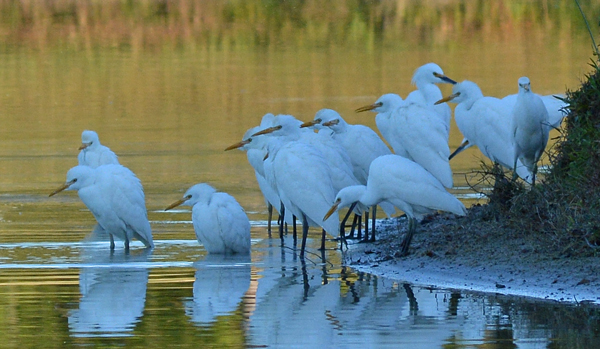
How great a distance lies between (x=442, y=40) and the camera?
112 feet

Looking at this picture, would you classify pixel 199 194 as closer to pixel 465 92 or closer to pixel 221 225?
pixel 221 225

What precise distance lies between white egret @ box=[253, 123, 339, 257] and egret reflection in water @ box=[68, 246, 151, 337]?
132cm

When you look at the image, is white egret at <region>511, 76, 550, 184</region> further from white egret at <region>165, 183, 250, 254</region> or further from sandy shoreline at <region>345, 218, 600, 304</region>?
white egret at <region>165, 183, 250, 254</region>

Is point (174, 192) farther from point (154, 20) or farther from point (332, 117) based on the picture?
point (154, 20)

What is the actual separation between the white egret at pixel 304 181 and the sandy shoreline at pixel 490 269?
47 cm

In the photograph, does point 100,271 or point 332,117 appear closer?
point 100,271

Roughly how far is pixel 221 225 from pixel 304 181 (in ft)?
2.64

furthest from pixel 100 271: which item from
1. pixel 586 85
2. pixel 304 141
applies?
pixel 586 85

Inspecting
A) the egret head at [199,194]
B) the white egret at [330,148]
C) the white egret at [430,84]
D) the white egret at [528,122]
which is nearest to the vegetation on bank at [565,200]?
the white egret at [528,122]

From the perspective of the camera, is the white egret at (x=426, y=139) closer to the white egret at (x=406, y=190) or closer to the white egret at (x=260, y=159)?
the white egret at (x=260, y=159)

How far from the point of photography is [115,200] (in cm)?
1101

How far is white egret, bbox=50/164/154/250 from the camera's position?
10.7 meters

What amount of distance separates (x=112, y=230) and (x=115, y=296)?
8.44 feet

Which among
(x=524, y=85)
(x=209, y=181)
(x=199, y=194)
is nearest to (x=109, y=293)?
(x=199, y=194)
